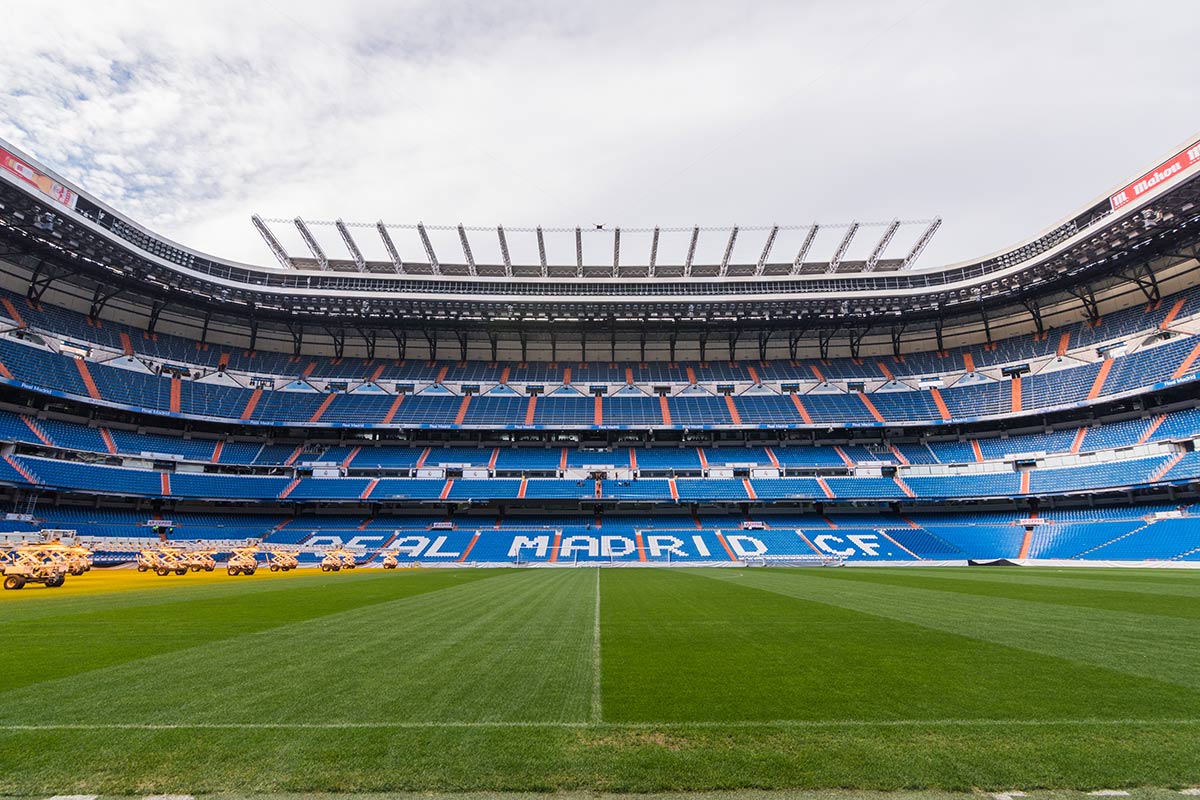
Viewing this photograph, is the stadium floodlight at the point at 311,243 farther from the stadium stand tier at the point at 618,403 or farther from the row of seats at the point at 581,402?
the row of seats at the point at 581,402

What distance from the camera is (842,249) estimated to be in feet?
153

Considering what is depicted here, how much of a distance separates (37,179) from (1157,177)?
64.6 m

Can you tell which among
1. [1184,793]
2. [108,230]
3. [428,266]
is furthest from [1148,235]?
[108,230]

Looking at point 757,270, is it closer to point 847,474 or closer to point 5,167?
point 847,474

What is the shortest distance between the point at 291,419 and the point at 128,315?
1651 cm

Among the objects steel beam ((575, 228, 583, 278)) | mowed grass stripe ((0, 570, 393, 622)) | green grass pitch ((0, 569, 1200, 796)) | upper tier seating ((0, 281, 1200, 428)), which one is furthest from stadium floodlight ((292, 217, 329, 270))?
green grass pitch ((0, 569, 1200, 796))

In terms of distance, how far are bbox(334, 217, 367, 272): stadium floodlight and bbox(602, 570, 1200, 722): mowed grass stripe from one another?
141 ft

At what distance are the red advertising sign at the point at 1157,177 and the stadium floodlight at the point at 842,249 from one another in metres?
15.5

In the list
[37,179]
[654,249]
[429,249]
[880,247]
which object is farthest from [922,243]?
[37,179]

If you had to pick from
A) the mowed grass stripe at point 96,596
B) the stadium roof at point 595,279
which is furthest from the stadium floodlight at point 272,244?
the mowed grass stripe at point 96,596

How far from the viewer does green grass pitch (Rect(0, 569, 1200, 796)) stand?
3543 millimetres

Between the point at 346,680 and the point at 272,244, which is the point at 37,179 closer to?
the point at 272,244

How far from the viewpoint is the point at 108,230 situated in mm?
37000

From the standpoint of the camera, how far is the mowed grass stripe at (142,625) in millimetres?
6859
